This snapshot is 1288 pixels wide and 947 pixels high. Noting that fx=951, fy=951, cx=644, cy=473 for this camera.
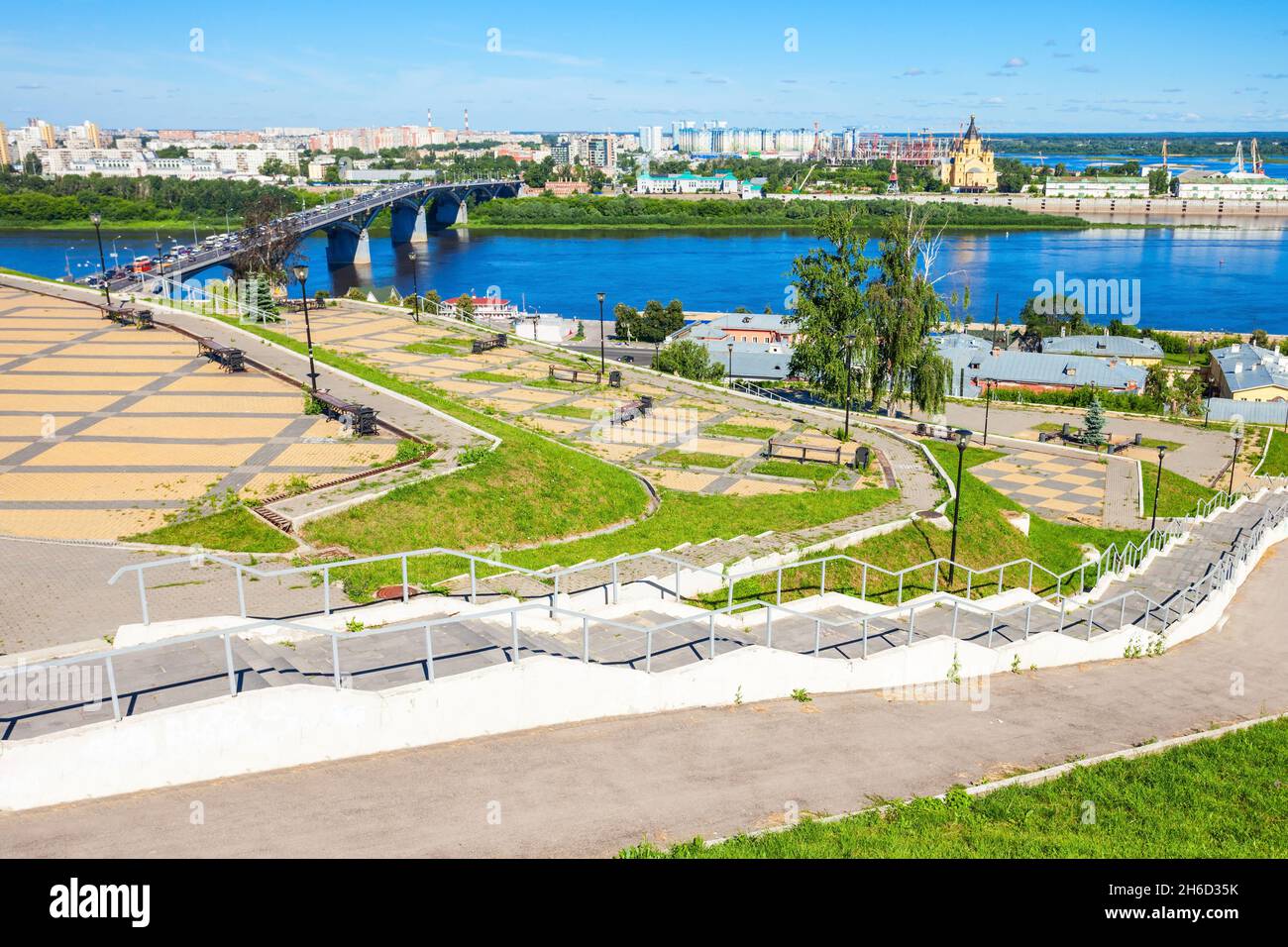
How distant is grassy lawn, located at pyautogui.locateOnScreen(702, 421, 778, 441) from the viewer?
2194cm

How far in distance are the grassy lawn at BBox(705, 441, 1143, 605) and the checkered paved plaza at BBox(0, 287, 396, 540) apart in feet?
25.1

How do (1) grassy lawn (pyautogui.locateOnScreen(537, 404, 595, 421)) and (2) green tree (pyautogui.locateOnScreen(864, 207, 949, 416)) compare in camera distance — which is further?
(2) green tree (pyautogui.locateOnScreen(864, 207, 949, 416))

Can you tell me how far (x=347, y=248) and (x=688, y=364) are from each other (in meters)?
59.5

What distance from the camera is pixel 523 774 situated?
279 inches

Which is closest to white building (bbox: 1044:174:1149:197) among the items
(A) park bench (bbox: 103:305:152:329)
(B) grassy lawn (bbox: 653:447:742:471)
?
(A) park bench (bbox: 103:305:152:329)

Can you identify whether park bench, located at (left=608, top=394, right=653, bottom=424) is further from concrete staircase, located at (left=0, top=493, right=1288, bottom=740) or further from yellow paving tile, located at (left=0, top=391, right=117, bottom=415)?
yellow paving tile, located at (left=0, top=391, right=117, bottom=415)

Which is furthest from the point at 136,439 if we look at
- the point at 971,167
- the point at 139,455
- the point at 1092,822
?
the point at 971,167

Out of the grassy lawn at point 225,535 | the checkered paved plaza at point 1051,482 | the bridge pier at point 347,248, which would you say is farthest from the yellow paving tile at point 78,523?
the bridge pier at point 347,248

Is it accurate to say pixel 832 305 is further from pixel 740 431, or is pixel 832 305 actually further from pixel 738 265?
pixel 738 265

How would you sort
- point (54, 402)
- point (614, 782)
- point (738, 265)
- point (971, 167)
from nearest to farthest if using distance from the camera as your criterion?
point (614, 782), point (54, 402), point (738, 265), point (971, 167)

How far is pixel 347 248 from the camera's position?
91.9 meters
